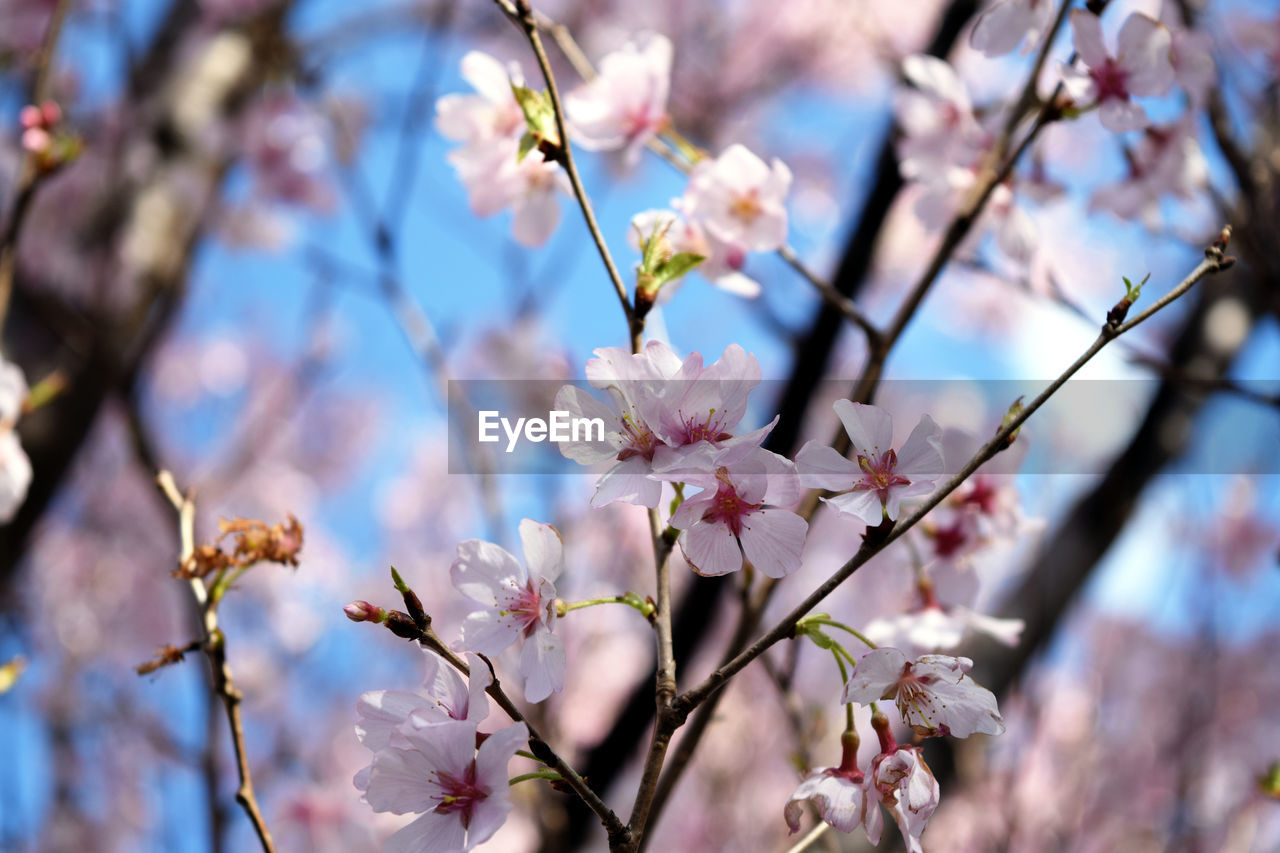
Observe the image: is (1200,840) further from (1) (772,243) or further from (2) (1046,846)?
(1) (772,243)

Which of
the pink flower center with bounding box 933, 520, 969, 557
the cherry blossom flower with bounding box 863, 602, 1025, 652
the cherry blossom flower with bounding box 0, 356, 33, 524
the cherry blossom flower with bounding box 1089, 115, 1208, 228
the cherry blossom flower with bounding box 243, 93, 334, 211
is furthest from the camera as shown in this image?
the cherry blossom flower with bounding box 243, 93, 334, 211

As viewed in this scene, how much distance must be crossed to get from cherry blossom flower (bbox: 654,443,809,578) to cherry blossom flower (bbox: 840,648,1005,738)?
10cm

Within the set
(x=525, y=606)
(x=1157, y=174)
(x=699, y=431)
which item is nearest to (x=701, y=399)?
(x=699, y=431)

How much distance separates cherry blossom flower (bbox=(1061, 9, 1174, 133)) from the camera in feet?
3.72

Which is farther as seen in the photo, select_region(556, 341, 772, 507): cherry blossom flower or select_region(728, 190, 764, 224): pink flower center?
select_region(728, 190, 764, 224): pink flower center

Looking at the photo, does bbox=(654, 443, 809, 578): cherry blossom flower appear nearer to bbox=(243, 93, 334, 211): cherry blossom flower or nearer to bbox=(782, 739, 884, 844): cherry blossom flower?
bbox=(782, 739, 884, 844): cherry blossom flower

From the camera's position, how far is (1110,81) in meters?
1.16

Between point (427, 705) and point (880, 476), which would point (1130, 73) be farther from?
point (427, 705)

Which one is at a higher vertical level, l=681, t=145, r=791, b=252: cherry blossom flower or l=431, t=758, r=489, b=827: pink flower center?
l=681, t=145, r=791, b=252: cherry blossom flower

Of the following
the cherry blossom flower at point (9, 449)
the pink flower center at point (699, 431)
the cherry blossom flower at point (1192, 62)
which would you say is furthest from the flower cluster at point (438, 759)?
the cherry blossom flower at point (1192, 62)

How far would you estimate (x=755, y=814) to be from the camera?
204 inches

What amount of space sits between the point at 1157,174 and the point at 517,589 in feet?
4.26

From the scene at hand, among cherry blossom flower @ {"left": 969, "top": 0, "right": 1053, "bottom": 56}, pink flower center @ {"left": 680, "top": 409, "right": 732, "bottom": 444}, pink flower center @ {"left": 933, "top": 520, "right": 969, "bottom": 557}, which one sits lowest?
pink flower center @ {"left": 933, "top": 520, "right": 969, "bottom": 557}

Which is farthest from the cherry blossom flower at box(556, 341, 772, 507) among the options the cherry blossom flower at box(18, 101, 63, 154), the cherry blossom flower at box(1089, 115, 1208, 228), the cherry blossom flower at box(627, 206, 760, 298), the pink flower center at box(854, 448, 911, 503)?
the cherry blossom flower at box(18, 101, 63, 154)
